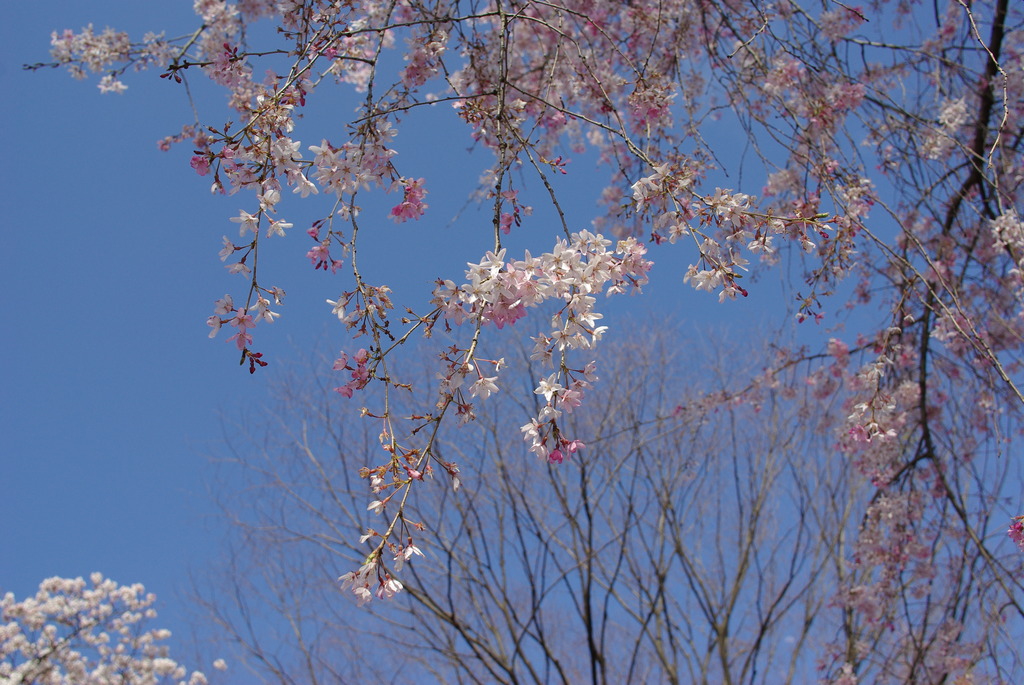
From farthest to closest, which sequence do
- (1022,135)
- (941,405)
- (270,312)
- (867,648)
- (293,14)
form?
(867,648) < (941,405) < (1022,135) < (293,14) < (270,312)

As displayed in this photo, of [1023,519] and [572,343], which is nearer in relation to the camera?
[572,343]

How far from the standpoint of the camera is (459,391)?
1289 millimetres

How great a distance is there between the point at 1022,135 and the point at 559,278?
2.89 meters

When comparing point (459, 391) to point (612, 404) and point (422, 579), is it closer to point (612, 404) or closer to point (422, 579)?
point (422, 579)

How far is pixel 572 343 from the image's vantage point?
1.25 metres

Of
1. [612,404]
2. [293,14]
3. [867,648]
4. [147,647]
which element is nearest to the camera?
[293,14]

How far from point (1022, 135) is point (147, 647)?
9515 mm

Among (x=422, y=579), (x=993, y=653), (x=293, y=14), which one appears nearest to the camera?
(x=293, y=14)

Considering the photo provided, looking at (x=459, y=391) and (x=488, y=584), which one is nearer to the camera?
(x=459, y=391)

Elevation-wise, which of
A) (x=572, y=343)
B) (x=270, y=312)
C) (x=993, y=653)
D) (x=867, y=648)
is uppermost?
(x=270, y=312)

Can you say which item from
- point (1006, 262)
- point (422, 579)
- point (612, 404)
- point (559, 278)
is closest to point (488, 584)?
point (422, 579)

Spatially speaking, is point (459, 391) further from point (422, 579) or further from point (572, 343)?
point (422, 579)

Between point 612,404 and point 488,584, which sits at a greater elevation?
point 612,404

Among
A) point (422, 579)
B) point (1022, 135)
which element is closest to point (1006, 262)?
point (1022, 135)
